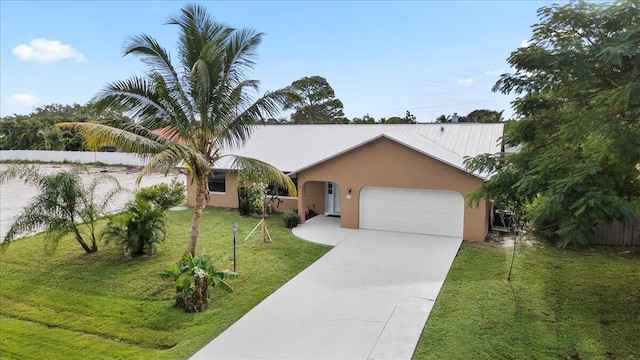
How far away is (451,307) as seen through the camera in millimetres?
9312

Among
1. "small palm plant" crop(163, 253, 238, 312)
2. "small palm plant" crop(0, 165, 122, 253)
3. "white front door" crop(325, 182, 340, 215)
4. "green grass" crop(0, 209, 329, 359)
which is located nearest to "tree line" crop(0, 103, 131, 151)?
"green grass" crop(0, 209, 329, 359)

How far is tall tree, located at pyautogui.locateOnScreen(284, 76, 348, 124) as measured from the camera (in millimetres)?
54688

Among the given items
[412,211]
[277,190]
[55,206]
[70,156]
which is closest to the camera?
[55,206]

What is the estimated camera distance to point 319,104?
5547cm

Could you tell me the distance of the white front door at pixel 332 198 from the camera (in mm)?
19453

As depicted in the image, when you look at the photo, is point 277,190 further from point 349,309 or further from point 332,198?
point 349,309

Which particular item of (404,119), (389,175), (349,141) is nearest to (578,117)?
(389,175)

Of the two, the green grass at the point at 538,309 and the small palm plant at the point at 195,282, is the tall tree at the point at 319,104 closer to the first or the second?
the green grass at the point at 538,309

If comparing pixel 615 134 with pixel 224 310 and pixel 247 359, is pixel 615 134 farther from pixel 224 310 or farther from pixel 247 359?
pixel 224 310

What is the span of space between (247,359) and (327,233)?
361 inches

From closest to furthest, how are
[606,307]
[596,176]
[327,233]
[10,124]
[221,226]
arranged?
[596,176] < [606,307] < [327,233] < [221,226] < [10,124]

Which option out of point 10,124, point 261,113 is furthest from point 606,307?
point 10,124

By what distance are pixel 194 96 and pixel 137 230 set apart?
5093 mm

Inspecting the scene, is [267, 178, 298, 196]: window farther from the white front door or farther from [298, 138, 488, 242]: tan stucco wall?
[298, 138, 488, 242]: tan stucco wall
